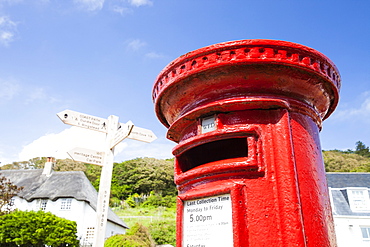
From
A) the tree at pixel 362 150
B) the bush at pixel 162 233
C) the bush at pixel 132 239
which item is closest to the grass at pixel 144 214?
the bush at pixel 162 233

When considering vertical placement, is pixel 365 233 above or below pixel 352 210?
below

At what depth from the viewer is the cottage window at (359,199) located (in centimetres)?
1820

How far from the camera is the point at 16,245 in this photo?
1716 cm

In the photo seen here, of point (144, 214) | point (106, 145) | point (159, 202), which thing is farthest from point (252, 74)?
point (159, 202)

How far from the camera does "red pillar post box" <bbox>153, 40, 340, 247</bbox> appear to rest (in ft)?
4.58

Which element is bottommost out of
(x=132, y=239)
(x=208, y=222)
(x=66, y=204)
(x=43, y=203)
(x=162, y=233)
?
(x=208, y=222)

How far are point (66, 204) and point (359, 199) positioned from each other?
21.5 m

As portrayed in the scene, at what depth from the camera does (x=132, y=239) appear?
14.9 m

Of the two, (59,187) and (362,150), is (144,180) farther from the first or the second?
(362,150)

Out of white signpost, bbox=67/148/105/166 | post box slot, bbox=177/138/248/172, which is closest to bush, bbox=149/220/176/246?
white signpost, bbox=67/148/105/166

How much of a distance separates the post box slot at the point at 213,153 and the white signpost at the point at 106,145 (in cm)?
295

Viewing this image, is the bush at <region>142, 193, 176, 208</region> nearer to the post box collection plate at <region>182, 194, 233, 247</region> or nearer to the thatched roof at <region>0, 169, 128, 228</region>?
the thatched roof at <region>0, 169, 128, 228</region>

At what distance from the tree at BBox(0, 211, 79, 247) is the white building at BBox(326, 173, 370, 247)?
1670cm

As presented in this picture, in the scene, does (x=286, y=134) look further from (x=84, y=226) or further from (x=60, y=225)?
(x=84, y=226)
